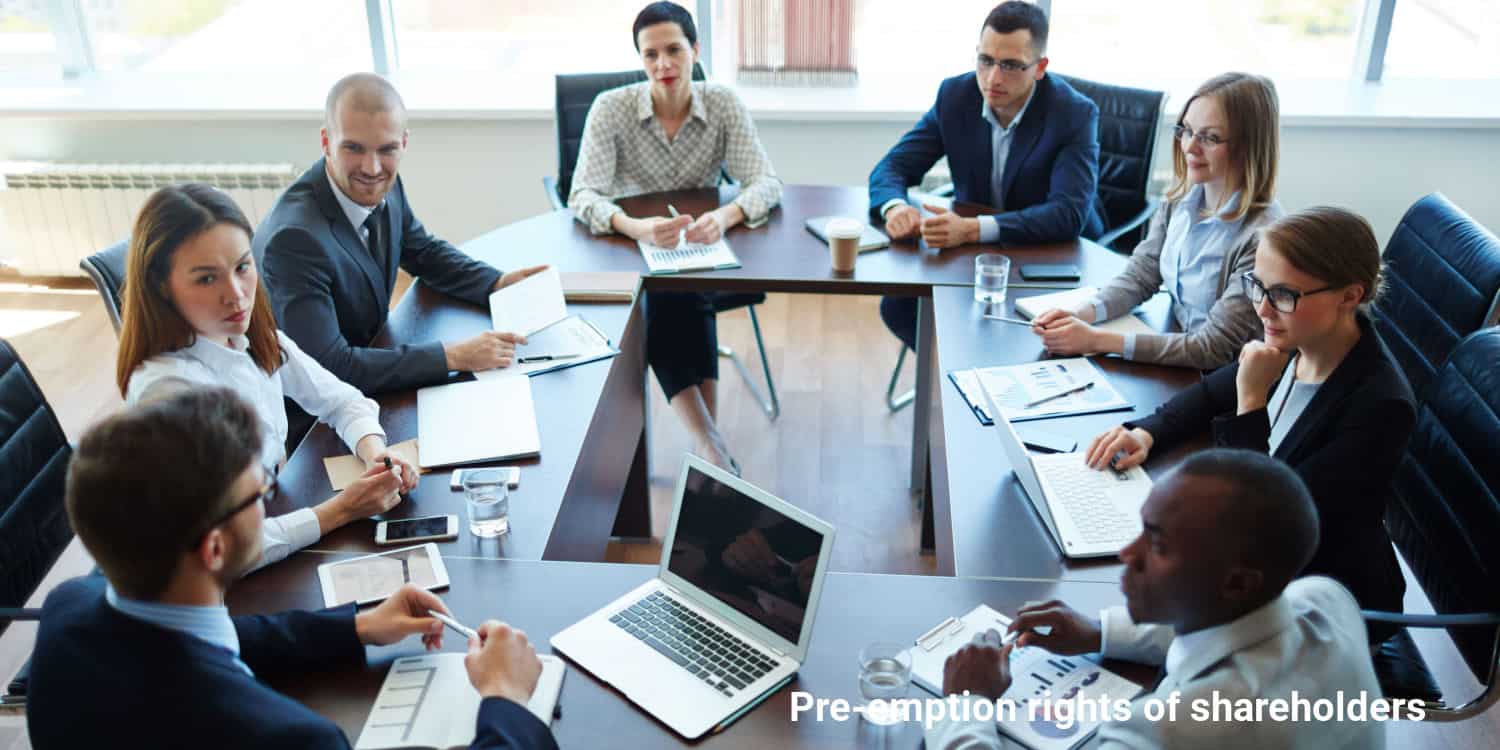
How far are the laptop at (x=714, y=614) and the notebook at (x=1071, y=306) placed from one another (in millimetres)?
1332

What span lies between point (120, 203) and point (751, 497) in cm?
402

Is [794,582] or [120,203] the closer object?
[794,582]

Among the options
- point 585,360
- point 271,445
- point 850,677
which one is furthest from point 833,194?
point 850,677

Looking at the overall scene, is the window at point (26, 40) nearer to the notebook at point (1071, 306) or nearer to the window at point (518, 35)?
the window at point (518, 35)

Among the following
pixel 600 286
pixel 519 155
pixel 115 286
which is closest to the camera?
pixel 115 286

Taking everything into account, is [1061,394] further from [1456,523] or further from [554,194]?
[554,194]

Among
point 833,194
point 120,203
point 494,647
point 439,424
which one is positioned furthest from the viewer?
point 120,203

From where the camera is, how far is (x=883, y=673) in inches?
63.1

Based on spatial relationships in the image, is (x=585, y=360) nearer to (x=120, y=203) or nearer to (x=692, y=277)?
(x=692, y=277)

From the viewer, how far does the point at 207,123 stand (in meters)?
4.76

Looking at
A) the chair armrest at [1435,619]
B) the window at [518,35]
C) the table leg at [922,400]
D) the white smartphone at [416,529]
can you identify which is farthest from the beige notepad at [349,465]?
the window at [518,35]

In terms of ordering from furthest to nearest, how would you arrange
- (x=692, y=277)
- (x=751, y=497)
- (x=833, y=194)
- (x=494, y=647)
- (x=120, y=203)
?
(x=120, y=203)
(x=833, y=194)
(x=692, y=277)
(x=751, y=497)
(x=494, y=647)

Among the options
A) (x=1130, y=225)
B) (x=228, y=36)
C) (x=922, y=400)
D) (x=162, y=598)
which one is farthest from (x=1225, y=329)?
(x=228, y=36)

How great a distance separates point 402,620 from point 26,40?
4.57 meters
